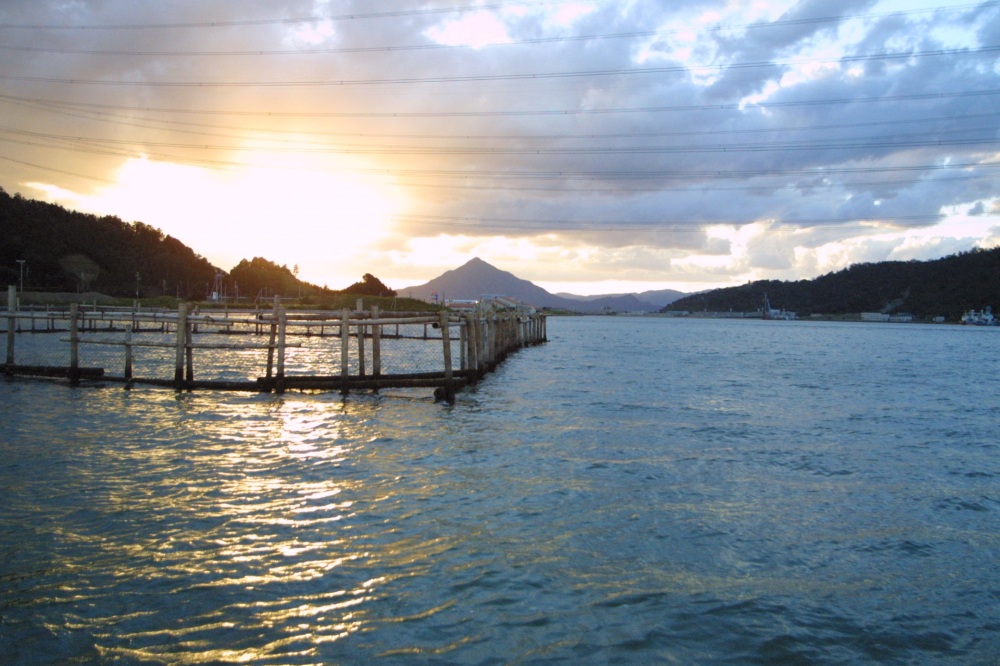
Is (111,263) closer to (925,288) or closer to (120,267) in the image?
(120,267)

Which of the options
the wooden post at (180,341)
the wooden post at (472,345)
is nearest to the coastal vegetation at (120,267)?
the wooden post at (472,345)

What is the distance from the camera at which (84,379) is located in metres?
20.3

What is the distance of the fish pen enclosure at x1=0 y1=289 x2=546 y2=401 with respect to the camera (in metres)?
18.9

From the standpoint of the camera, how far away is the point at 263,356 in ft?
127

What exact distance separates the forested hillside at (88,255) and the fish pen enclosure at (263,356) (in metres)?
47.3

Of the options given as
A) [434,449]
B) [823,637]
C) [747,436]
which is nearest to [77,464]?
[434,449]

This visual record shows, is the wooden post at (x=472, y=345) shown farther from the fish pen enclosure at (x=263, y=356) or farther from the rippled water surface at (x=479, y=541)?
the rippled water surface at (x=479, y=541)

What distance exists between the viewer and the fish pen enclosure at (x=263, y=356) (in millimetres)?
18922

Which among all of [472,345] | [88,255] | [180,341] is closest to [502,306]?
[472,345]

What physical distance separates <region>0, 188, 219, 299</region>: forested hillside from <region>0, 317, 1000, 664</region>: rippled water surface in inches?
3463

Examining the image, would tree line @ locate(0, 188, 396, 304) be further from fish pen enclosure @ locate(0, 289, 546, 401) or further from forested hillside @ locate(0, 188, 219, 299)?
fish pen enclosure @ locate(0, 289, 546, 401)

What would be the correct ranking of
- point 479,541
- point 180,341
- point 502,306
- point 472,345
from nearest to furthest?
point 479,541 → point 180,341 → point 472,345 → point 502,306

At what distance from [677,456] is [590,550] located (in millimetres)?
6029

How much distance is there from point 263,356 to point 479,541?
33.3 meters
